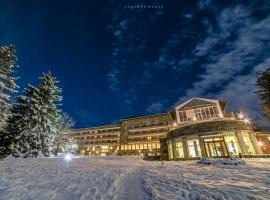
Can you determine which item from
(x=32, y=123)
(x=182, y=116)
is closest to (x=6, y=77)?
(x=32, y=123)

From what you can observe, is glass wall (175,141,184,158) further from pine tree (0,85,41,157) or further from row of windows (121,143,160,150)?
row of windows (121,143,160,150)

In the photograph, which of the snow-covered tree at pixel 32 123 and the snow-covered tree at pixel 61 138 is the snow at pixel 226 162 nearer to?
the snow-covered tree at pixel 32 123

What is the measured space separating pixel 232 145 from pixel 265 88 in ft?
32.5

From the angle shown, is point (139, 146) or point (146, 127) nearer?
point (139, 146)

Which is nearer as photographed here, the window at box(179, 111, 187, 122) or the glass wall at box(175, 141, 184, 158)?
the glass wall at box(175, 141, 184, 158)

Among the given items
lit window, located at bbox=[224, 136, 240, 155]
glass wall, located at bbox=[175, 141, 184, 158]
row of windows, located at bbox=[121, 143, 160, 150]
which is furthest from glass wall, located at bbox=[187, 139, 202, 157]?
row of windows, located at bbox=[121, 143, 160, 150]

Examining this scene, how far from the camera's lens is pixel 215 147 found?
24.6m

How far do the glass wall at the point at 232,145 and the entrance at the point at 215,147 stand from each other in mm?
643

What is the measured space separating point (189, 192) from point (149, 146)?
6258cm

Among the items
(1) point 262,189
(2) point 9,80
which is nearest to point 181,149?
(1) point 262,189

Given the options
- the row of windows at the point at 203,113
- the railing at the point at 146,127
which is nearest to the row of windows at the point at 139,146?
the railing at the point at 146,127

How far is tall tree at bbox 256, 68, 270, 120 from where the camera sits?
69.2ft

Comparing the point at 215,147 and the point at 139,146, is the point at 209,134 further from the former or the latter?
the point at 139,146

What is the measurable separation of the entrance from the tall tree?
7886mm
